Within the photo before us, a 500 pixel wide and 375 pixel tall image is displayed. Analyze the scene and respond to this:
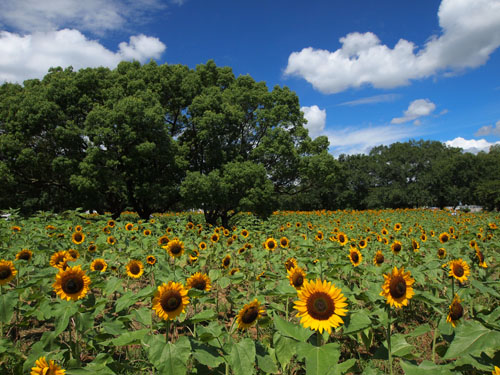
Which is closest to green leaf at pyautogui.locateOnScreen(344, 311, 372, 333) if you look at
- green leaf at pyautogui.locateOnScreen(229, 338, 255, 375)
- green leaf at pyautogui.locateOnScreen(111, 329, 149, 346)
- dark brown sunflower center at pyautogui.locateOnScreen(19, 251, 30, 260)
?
green leaf at pyautogui.locateOnScreen(229, 338, 255, 375)

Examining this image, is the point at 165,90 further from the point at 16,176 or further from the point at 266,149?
the point at 16,176

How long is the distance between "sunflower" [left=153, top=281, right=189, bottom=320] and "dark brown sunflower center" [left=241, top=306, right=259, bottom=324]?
41 centimetres

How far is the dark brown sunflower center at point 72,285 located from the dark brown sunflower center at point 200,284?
85cm

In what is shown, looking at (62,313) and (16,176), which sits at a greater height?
(16,176)

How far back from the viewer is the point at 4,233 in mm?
5988

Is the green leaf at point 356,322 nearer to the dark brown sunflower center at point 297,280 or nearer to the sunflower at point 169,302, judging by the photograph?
the dark brown sunflower center at point 297,280

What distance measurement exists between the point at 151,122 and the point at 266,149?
528cm

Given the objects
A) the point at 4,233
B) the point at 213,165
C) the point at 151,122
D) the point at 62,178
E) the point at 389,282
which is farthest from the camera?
the point at 62,178

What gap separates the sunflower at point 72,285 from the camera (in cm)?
237

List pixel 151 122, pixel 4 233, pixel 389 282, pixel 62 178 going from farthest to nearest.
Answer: pixel 62 178
pixel 151 122
pixel 4 233
pixel 389 282

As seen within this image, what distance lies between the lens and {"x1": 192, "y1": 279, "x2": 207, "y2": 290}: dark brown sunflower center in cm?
269

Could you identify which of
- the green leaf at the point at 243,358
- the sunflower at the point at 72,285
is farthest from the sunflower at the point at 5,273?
the green leaf at the point at 243,358

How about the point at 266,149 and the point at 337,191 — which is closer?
the point at 266,149

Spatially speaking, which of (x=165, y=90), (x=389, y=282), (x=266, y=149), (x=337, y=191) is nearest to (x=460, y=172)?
(x=337, y=191)
